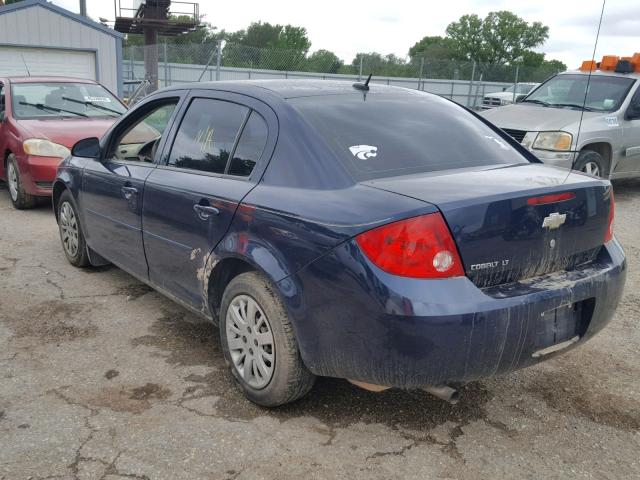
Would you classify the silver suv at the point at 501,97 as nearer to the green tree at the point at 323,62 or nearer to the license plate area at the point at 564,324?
the green tree at the point at 323,62

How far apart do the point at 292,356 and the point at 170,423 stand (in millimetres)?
677

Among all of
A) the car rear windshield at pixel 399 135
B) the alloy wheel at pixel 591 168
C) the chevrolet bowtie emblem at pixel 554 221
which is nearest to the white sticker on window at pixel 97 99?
the car rear windshield at pixel 399 135

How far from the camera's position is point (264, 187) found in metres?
2.96

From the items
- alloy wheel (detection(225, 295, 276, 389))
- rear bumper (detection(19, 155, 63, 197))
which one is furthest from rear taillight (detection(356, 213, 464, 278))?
rear bumper (detection(19, 155, 63, 197))

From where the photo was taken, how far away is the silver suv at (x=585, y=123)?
7.62 metres

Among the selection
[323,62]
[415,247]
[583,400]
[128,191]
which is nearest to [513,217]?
[415,247]

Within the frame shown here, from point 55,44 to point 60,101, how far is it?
32.4 ft

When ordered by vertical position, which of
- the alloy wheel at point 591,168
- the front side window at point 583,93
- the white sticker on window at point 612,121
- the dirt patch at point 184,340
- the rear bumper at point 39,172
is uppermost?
the front side window at point 583,93

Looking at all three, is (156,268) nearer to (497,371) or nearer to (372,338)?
(372,338)

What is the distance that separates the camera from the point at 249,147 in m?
3.19

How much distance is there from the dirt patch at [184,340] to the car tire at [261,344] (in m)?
0.46

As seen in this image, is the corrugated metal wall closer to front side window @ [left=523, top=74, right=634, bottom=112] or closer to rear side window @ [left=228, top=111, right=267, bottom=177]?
front side window @ [left=523, top=74, right=634, bottom=112]

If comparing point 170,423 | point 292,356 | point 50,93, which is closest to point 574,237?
point 292,356

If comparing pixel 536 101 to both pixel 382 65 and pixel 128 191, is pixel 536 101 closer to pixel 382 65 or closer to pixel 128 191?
pixel 128 191
